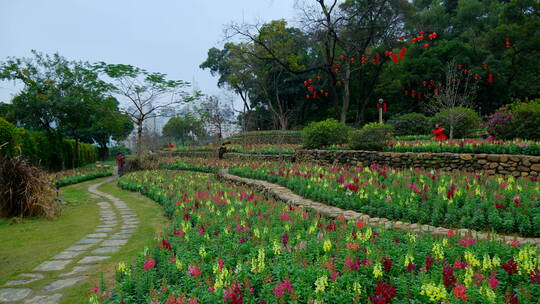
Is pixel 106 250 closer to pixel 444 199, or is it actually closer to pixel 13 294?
pixel 13 294

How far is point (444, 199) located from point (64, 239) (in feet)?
20.8

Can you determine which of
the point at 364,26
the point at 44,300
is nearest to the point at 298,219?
the point at 44,300

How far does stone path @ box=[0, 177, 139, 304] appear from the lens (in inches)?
131

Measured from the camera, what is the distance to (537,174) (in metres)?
7.45

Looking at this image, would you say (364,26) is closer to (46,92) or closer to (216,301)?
(46,92)

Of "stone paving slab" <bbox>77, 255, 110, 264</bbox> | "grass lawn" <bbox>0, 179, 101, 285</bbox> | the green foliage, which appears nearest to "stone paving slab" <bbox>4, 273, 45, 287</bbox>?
"grass lawn" <bbox>0, 179, 101, 285</bbox>

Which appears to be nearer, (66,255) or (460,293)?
(460,293)

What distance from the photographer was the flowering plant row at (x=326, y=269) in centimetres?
242

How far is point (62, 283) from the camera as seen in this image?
11.9ft

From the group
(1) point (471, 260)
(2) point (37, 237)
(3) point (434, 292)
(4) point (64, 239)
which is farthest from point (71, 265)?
(1) point (471, 260)

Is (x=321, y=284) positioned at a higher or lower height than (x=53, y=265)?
higher

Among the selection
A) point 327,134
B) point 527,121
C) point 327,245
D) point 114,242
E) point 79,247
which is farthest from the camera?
point 327,134

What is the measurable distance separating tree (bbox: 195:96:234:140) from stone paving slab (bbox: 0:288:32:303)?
27.9 m

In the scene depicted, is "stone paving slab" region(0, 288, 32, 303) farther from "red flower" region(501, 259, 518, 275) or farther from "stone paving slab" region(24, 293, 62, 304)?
"red flower" region(501, 259, 518, 275)
